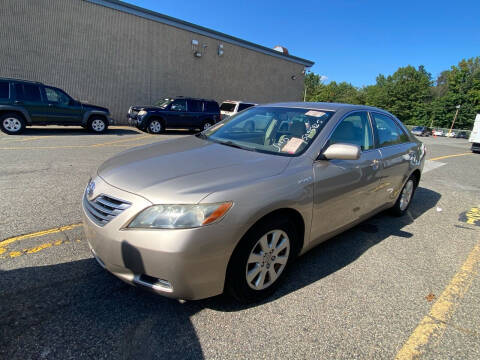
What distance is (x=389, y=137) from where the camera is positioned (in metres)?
3.76

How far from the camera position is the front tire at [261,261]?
203 centimetres

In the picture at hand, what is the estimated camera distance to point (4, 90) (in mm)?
9516

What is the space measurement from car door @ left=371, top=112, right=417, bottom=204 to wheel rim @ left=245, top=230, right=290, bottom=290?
1.74 m

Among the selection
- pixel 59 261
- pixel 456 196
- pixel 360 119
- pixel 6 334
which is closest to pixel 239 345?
pixel 6 334

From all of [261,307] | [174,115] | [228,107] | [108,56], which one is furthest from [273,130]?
[108,56]

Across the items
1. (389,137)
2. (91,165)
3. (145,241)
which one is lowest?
(91,165)

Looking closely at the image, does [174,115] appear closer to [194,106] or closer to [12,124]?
[194,106]

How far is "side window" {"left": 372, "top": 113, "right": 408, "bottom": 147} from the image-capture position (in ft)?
11.7

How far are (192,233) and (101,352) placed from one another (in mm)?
930

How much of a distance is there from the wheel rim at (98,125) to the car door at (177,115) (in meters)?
2.75

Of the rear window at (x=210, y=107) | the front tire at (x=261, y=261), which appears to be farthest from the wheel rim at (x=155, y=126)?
the front tire at (x=261, y=261)

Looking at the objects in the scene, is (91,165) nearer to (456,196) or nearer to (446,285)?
(446,285)

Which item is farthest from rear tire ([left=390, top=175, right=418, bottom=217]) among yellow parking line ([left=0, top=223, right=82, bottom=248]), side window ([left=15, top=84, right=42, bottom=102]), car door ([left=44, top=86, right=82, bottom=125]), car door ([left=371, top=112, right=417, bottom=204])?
side window ([left=15, top=84, right=42, bottom=102])

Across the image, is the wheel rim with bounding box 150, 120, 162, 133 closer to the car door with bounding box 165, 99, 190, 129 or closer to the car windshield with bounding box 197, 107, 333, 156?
the car door with bounding box 165, 99, 190, 129
